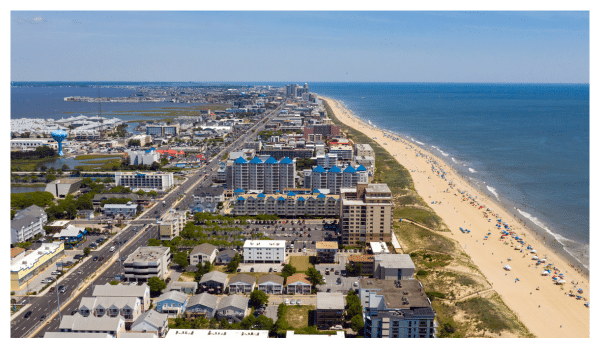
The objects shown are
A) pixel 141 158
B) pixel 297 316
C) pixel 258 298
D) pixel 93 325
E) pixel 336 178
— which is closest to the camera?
pixel 93 325

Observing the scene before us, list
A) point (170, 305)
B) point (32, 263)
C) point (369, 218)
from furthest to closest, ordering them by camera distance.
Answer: point (369, 218)
point (32, 263)
point (170, 305)

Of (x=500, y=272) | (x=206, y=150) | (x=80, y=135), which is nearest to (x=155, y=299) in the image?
(x=500, y=272)

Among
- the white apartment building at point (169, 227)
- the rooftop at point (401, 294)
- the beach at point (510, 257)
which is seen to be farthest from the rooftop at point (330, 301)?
Answer: the white apartment building at point (169, 227)

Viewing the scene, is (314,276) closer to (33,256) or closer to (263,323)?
(263,323)

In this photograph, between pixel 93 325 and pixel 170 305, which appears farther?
pixel 170 305

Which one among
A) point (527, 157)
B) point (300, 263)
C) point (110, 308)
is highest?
point (527, 157)

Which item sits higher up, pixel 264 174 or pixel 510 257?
pixel 264 174

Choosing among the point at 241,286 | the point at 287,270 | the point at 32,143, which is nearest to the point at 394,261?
the point at 287,270

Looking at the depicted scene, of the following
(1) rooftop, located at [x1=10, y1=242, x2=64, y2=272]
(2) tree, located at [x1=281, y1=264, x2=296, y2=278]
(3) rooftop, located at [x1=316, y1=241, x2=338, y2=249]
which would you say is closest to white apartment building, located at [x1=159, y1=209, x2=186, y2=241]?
(1) rooftop, located at [x1=10, y1=242, x2=64, y2=272]
